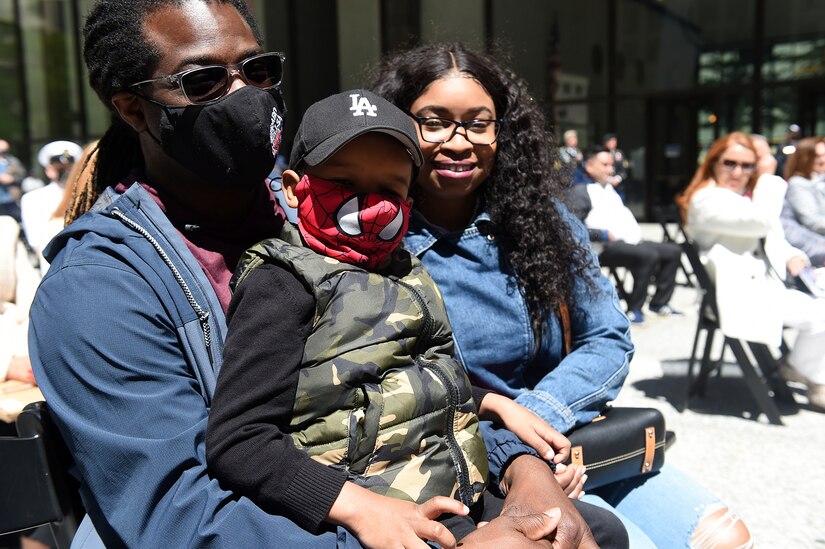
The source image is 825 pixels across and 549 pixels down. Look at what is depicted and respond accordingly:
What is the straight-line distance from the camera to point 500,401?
179cm

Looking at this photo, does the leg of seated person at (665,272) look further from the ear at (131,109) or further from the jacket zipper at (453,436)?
the ear at (131,109)

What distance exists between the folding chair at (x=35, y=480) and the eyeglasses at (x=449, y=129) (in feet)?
3.91

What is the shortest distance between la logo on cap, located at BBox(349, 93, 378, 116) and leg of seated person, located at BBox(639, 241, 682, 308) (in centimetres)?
690

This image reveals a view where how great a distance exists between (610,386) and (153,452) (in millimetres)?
1346

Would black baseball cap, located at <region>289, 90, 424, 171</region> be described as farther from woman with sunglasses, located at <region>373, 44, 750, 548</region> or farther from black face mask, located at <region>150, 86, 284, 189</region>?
woman with sunglasses, located at <region>373, 44, 750, 548</region>

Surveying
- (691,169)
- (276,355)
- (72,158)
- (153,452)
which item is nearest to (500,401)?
(276,355)

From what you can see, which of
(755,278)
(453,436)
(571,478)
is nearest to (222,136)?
(453,436)

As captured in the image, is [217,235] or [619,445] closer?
[217,235]

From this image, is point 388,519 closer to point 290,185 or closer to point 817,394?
point 290,185

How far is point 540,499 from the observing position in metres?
1.47

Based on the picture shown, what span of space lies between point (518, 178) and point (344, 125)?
0.82 meters

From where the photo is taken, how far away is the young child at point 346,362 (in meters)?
1.23

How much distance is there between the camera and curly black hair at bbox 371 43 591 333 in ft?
6.64

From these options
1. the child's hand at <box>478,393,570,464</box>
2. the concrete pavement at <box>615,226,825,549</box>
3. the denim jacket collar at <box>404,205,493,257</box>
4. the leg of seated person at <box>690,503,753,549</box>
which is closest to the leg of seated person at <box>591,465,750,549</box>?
the leg of seated person at <box>690,503,753,549</box>
